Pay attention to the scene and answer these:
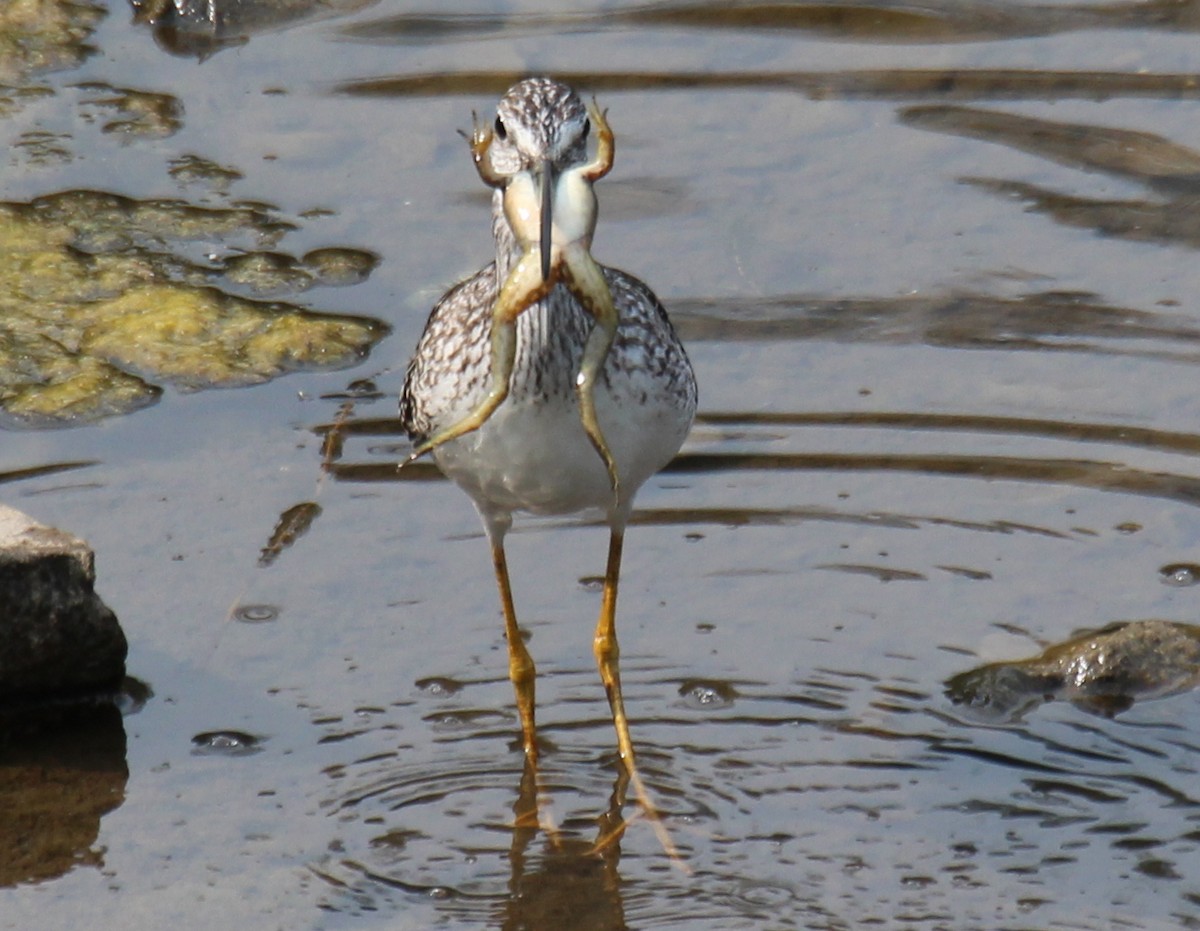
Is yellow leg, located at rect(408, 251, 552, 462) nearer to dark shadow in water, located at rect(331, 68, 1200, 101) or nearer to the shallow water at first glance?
the shallow water

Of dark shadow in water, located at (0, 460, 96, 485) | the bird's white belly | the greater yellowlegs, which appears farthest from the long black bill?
dark shadow in water, located at (0, 460, 96, 485)

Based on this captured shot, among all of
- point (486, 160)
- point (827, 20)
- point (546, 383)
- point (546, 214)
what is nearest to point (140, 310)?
point (486, 160)

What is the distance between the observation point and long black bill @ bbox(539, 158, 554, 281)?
482cm

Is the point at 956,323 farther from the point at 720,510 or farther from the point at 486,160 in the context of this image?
the point at 486,160

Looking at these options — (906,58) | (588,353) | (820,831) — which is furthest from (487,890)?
(906,58)

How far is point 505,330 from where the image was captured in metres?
5.08

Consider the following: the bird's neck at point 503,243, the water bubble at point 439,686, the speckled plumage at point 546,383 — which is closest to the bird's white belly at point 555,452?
the speckled plumage at point 546,383

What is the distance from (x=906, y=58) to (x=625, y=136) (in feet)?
5.24

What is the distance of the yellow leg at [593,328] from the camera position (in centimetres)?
498

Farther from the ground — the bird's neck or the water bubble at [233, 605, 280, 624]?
the bird's neck

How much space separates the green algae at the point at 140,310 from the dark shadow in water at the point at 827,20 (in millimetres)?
1997

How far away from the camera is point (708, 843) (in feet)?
18.9

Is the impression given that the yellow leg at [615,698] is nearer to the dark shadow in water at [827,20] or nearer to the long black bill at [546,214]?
the long black bill at [546,214]

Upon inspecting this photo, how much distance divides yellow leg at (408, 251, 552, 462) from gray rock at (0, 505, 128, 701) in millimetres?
1439
